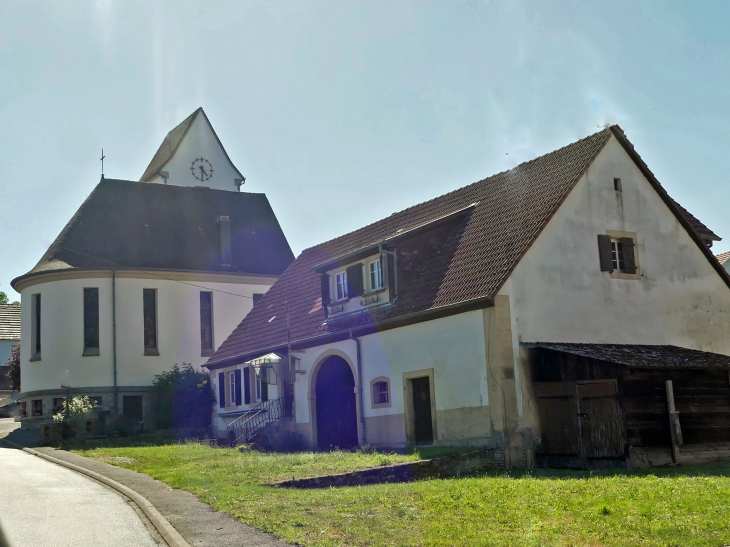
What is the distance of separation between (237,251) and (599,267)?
90.0 feet

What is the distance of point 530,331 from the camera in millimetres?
20891

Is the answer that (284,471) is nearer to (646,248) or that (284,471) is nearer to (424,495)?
(424,495)

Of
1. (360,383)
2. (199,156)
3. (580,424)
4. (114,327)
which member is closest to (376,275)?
(360,383)

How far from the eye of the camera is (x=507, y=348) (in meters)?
20.2

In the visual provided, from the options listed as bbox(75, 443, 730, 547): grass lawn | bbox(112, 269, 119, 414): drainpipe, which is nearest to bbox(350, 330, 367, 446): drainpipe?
bbox(75, 443, 730, 547): grass lawn

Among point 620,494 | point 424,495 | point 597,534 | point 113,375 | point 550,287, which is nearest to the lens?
point 597,534

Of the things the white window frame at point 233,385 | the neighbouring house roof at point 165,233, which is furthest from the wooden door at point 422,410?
the neighbouring house roof at point 165,233

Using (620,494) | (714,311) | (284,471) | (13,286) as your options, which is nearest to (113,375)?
(13,286)

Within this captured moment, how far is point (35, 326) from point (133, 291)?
5068 mm

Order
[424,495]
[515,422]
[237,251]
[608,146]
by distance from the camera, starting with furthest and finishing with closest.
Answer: [237,251] → [608,146] → [515,422] → [424,495]

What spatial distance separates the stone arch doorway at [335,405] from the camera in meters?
26.1

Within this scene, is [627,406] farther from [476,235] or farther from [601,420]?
[476,235]

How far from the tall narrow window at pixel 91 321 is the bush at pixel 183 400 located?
140 inches

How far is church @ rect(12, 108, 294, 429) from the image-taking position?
39906mm
